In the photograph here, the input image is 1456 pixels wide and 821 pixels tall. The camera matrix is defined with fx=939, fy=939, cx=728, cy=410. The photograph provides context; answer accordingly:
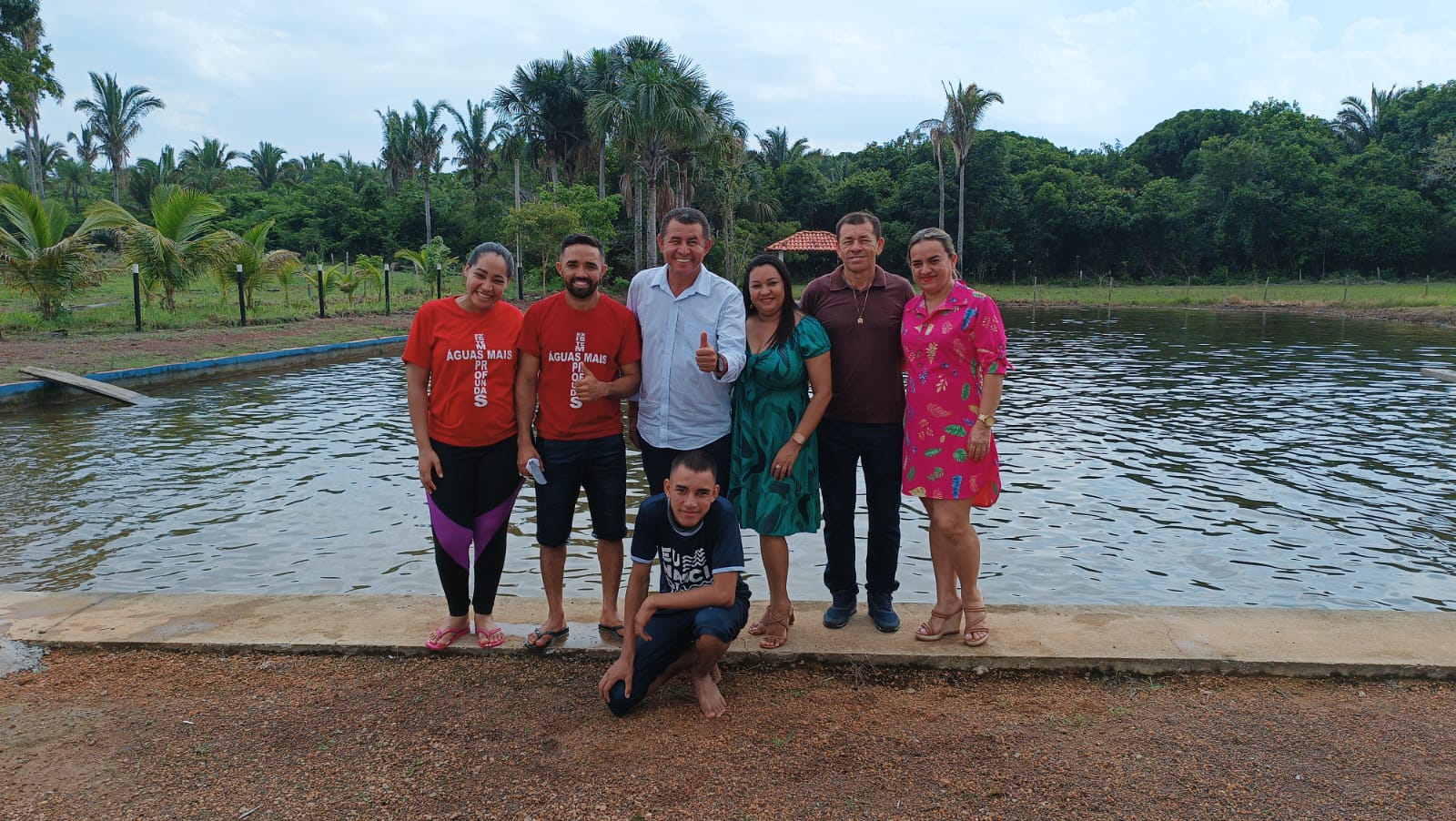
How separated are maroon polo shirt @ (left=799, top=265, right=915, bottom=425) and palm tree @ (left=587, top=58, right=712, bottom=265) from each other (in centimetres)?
2658

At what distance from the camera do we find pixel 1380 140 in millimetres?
45938

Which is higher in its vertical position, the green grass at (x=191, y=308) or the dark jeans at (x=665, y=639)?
the green grass at (x=191, y=308)

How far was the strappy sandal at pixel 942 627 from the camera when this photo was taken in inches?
148

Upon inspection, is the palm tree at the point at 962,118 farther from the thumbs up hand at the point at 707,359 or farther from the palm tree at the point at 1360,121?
the thumbs up hand at the point at 707,359

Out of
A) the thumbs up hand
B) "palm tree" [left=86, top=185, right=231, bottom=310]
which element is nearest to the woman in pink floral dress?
the thumbs up hand

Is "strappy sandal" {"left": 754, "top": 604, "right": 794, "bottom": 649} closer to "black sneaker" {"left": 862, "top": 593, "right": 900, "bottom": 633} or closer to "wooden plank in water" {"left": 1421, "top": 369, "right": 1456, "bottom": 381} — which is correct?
"black sneaker" {"left": 862, "top": 593, "right": 900, "bottom": 633}

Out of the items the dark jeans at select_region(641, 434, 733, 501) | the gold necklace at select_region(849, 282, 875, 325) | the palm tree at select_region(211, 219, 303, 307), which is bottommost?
the dark jeans at select_region(641, 434, 733, 501)

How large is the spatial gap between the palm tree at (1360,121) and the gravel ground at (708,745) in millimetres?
54042

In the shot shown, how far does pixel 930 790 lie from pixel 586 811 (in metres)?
0.99

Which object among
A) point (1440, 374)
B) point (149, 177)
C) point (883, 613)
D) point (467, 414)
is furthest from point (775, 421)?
point (149, 177)

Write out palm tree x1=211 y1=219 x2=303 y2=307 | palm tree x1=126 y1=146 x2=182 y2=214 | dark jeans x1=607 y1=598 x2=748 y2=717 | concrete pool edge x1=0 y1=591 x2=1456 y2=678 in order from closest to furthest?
dark jeans x1=607 y1=598 x2=748 y2=717
concrete pool edge x1=0 y1=591 x2=1456 y2=678
palm tree x1=211 y1=219 x2=303 y2=307
palm tree x1=126 y1=146 x2=182 y2=214

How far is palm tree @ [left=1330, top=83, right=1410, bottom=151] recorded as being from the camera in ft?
153

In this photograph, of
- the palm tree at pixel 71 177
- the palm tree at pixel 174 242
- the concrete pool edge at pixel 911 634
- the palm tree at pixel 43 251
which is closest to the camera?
the concrete pool edge at pixel 911 634

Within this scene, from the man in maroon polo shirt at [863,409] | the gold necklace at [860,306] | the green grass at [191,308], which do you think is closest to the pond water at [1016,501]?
the man in maroon polo shirt at [863,409]
